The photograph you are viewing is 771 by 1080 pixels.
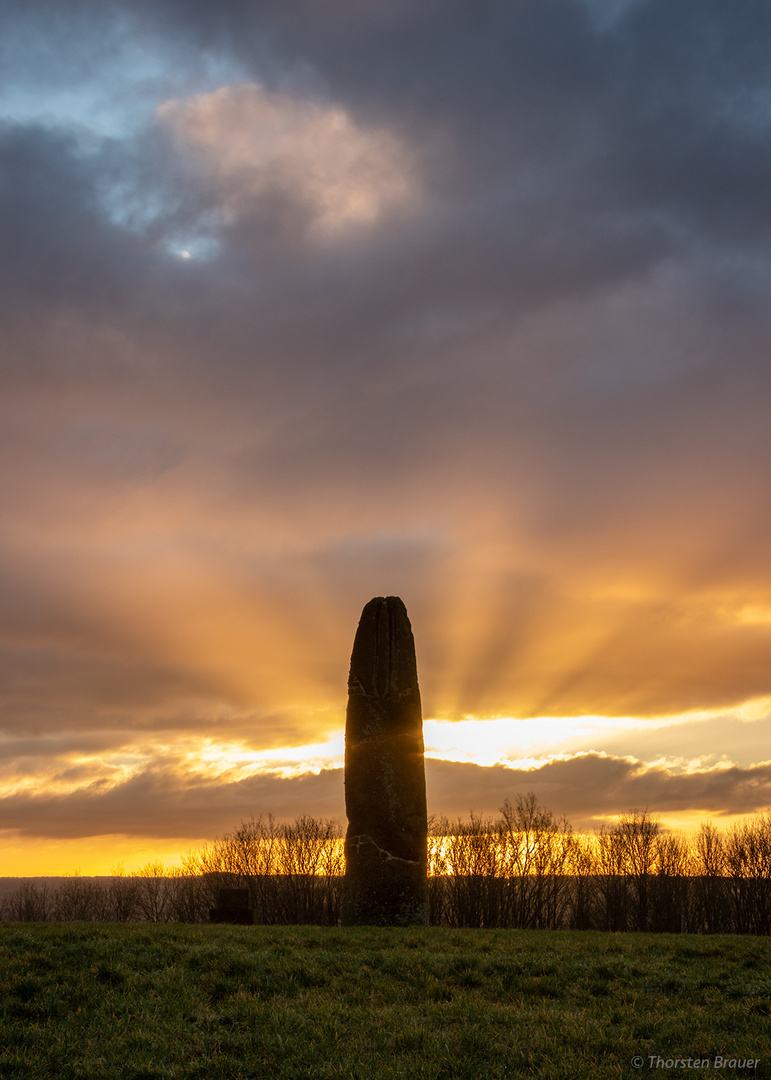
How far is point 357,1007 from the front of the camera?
10.1m

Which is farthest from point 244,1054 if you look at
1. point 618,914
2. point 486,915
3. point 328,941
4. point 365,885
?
point 618,914

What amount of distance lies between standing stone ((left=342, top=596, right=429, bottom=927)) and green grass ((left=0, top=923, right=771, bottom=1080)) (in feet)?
22.8

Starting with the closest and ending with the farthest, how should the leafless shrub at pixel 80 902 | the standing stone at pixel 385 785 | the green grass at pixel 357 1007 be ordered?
1. the green grass at pixel 357 1007
2. the standing stone at pixel 385 785
3. the leafless shrub at pixel 80 902

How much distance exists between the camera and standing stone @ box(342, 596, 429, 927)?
2136 cm

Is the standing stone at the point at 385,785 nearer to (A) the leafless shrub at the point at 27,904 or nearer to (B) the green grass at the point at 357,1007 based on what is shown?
(B) the green grass at the point at 357,1007

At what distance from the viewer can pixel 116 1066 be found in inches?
316

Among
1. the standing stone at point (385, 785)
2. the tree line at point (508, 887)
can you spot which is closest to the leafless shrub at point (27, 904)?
the tree line at point (508, 887)

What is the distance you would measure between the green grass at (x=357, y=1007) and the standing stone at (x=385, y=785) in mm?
6936

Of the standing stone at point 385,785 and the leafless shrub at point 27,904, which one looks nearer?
the standing stone at point 385,785

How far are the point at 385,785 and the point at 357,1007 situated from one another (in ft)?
40.0

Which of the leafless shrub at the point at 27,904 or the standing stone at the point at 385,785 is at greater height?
the standing stone at the point at 385,785

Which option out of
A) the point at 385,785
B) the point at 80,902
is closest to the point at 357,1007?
the point at 385,785

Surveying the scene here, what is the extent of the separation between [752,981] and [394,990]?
5132mm

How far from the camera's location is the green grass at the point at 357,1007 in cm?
813
